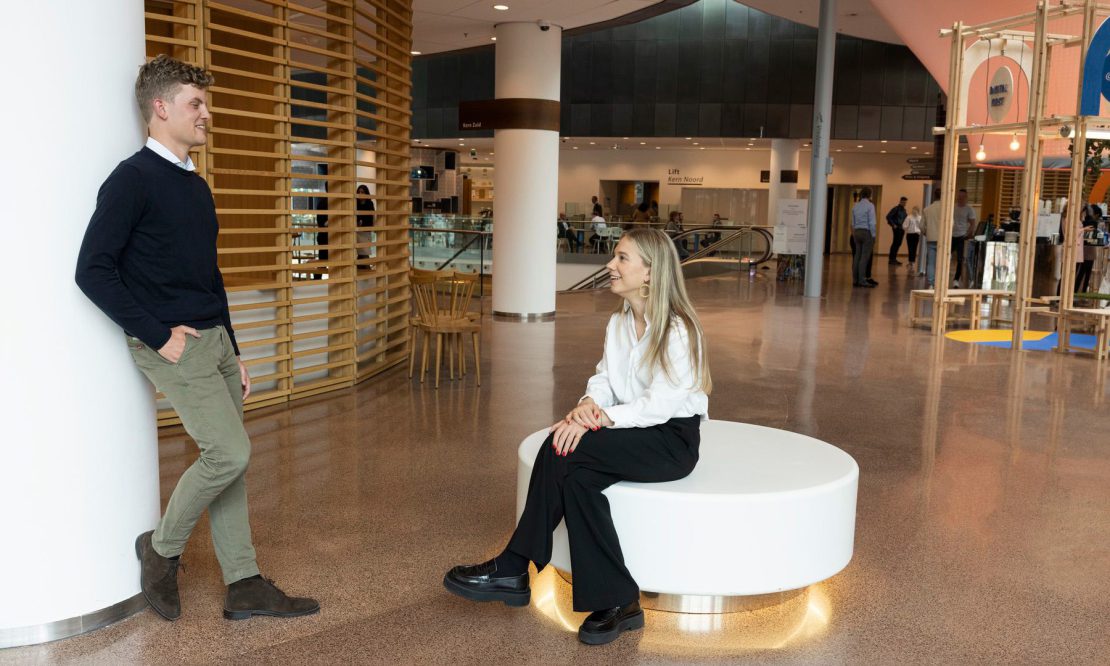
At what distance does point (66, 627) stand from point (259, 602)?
643mm

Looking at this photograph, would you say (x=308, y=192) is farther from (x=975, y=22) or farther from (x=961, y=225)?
(x=961, y=225)

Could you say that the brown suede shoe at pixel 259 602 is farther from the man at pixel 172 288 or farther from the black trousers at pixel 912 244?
the black trousers at pixel 912 244

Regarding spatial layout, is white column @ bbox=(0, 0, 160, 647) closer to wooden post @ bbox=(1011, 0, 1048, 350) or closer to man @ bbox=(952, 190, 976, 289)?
wooden post @ bbox=(1011, 0, 1048, 350)

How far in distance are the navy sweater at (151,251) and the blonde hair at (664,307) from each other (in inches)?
61.3

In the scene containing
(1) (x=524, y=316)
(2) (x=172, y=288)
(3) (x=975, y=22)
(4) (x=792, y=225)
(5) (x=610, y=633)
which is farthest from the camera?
(4) (x=792, y=225)

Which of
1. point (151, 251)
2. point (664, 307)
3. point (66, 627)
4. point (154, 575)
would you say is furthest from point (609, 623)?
point (151, 251)

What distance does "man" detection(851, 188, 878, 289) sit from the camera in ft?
60.7

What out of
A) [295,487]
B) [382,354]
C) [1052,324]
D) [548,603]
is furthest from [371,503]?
[1052,324]

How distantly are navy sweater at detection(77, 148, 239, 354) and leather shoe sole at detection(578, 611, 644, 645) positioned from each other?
1.72 metres

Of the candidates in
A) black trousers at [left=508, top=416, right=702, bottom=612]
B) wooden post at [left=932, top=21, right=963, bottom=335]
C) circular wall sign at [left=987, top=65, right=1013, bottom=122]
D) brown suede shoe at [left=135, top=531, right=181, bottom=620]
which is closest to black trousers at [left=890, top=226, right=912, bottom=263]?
wooden post at [left=932, top=21, right=963, bottom=335]

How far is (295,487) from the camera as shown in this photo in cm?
531

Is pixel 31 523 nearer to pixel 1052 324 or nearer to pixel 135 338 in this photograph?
pixel 135 338

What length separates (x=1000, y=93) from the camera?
11961 mm

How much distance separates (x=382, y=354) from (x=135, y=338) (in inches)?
223
